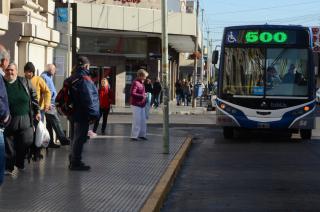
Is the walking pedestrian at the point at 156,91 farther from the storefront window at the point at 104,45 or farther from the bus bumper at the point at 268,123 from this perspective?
the bus bumper at the point at 268,123

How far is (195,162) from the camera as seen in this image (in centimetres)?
1459

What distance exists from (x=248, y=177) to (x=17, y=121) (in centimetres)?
420

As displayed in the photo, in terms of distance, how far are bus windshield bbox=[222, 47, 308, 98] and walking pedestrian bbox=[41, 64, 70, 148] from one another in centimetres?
623

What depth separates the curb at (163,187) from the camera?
8406 millimetres

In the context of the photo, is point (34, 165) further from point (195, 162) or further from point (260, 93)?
point (260, 93)

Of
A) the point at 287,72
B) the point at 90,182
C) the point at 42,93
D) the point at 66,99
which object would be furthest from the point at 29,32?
the point at 287,72

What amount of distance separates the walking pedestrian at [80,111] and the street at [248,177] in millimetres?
1661

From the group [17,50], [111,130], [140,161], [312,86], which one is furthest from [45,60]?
[312,86]

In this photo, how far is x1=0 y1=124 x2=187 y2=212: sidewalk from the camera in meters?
8.36

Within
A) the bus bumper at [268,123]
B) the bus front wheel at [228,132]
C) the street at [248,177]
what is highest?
the bus bumper at [268,123]

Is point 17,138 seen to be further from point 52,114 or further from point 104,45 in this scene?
point 104,45

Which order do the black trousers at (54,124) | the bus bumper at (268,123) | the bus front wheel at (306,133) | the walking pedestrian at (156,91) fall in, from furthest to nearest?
1. the walking pedestrian at (156,91)
2. the bus front wheel at (306,133)
3. the bus bumper at (268,123)
4. the black trousers at (54,124)

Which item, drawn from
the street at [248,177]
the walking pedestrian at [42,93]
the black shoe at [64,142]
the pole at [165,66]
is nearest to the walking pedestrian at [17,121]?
the walking pedestrian at [42,93]

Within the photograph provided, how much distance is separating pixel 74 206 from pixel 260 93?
12.0 m
